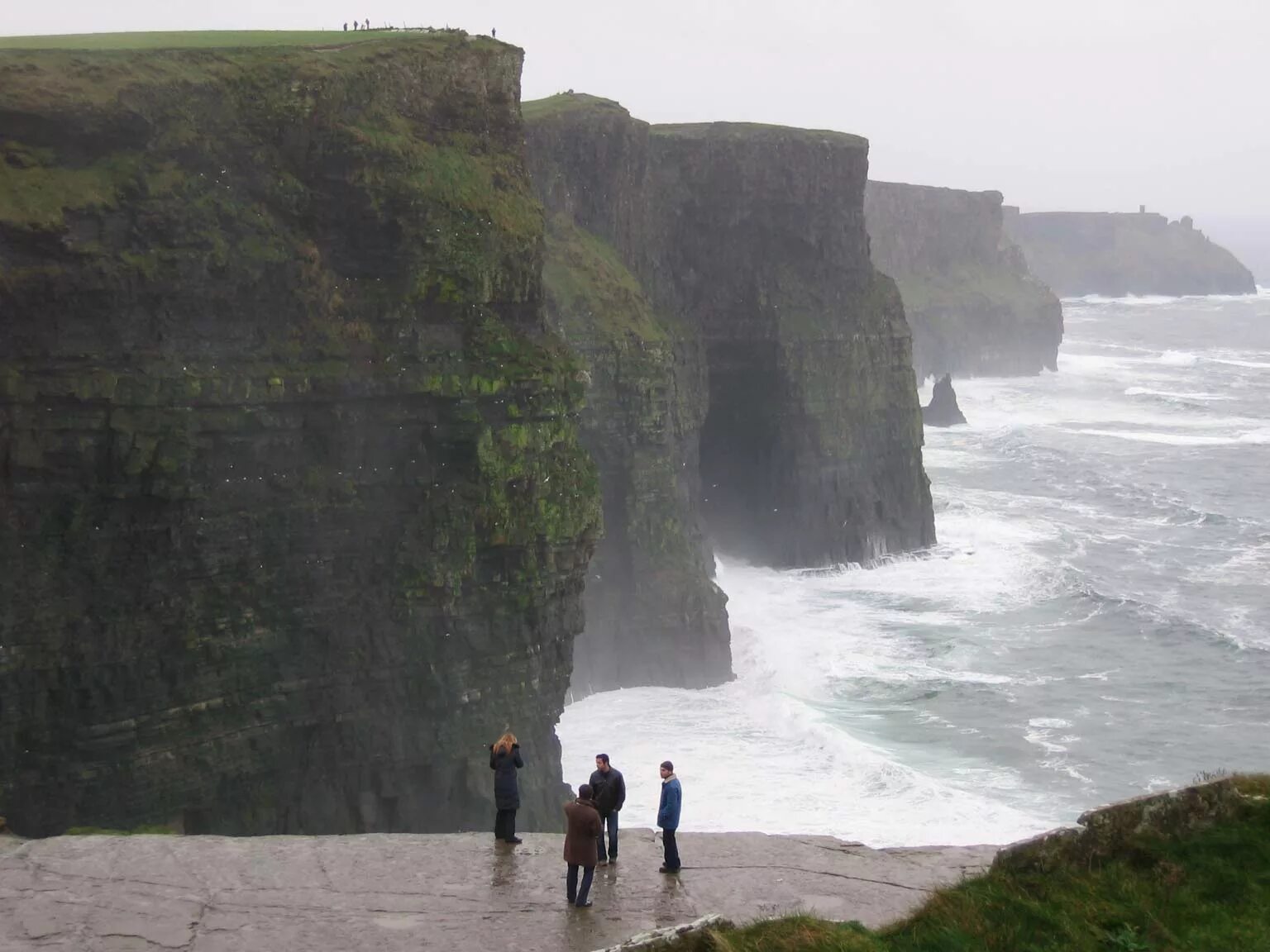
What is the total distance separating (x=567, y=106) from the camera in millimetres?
45750

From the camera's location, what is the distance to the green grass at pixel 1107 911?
1207cm

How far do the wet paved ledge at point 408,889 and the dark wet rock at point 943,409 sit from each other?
232 ft

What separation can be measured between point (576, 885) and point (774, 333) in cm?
3935

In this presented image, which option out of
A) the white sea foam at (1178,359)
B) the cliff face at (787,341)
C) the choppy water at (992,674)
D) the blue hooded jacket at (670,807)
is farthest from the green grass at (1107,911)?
the white sea foam at (1178,359)

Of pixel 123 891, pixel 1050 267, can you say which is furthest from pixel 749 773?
pixel 1050 267

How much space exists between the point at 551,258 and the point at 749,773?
1614 centimetres

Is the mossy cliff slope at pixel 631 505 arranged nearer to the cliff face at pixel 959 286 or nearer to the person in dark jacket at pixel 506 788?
the person in dark jacket at pixel 506 788

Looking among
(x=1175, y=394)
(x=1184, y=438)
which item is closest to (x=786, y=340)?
(x=1184, y=438)

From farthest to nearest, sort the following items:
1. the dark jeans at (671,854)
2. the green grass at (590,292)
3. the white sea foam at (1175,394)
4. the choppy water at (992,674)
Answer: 1. the white sea foam at (1175,394)
2. the green grass at (590,292)
3. the choppy water at (992,674)
4. the dark jeans at (671,854)

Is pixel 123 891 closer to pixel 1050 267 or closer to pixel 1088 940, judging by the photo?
pixel 1088 940

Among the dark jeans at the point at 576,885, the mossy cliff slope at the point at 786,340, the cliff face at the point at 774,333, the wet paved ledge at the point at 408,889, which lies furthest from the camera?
the mossy cliff slope at the point at 786,340

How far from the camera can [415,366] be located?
2645 cm

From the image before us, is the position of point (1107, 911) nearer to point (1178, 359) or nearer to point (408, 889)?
point (408, 889)

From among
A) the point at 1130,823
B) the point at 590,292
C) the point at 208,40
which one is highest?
the point at 208,40
